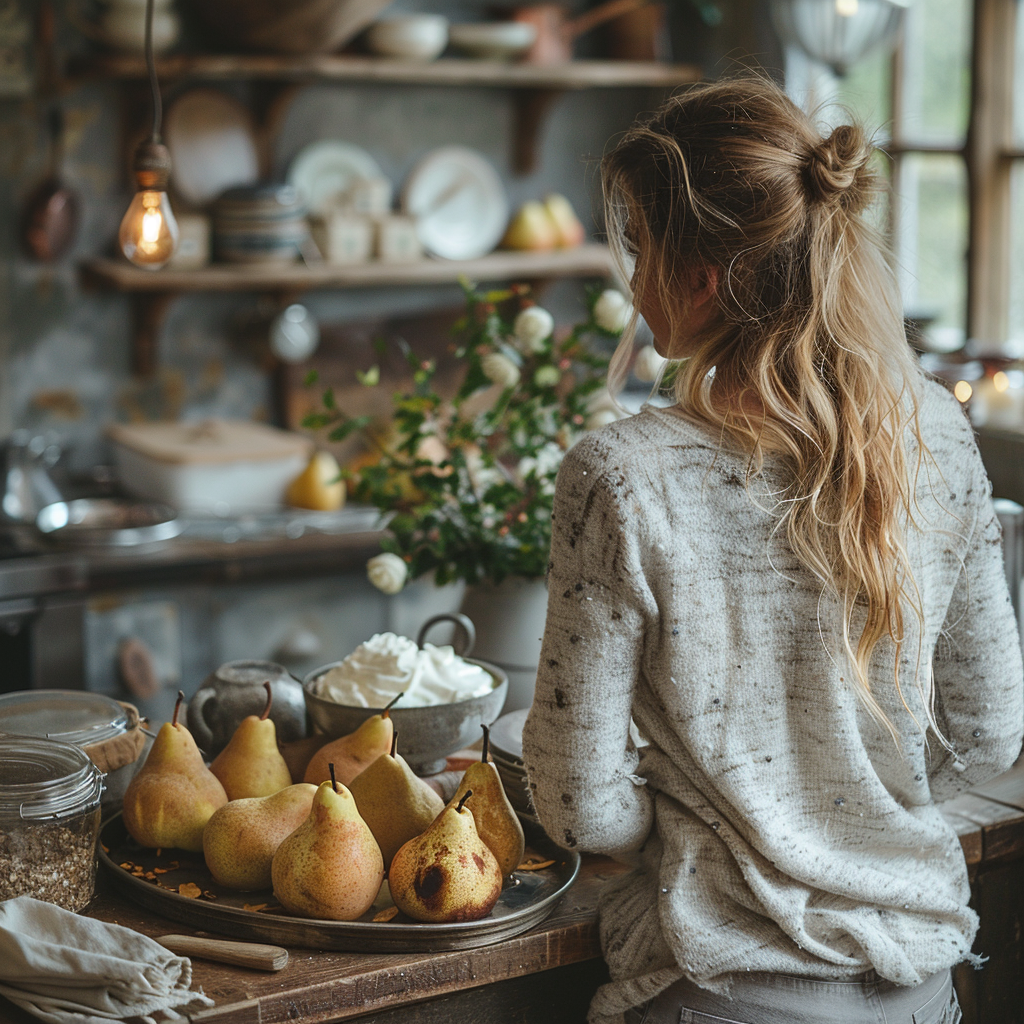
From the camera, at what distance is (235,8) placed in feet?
9.52

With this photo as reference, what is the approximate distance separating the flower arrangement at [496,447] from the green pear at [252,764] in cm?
28

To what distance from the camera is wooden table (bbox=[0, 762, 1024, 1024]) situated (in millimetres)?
931

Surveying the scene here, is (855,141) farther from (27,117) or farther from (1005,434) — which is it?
(27,117)

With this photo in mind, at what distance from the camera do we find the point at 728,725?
941 millimetres

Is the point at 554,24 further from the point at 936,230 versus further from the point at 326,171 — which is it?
the point at 936,230

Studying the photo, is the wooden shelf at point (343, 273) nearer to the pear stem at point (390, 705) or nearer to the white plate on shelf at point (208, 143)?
A: the white plate on shelf at point (208, 143)

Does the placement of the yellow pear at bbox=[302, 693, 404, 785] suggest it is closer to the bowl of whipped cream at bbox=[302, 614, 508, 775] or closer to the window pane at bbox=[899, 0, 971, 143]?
the bowl of whipped cream at bbox=[302, 614, 508, 775]

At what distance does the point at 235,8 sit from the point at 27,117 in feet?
1.87

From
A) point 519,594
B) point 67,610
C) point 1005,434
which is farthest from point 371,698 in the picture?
point 67,610

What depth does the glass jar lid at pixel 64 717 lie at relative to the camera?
117 cm

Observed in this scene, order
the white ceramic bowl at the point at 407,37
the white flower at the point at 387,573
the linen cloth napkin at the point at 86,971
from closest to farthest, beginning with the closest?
1. the linen cloth napkin at the point at 86,971
2. the white flower at the point at 387,573
3. the white ceramic bowl at the point at 407,37

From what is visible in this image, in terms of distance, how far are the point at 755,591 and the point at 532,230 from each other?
264cm

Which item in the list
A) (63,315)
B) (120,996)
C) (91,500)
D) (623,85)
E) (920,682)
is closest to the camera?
(120,996)

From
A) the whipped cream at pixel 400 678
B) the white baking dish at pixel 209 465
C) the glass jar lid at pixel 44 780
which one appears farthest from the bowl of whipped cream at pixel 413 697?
the white baking dish at pixel 209 465
